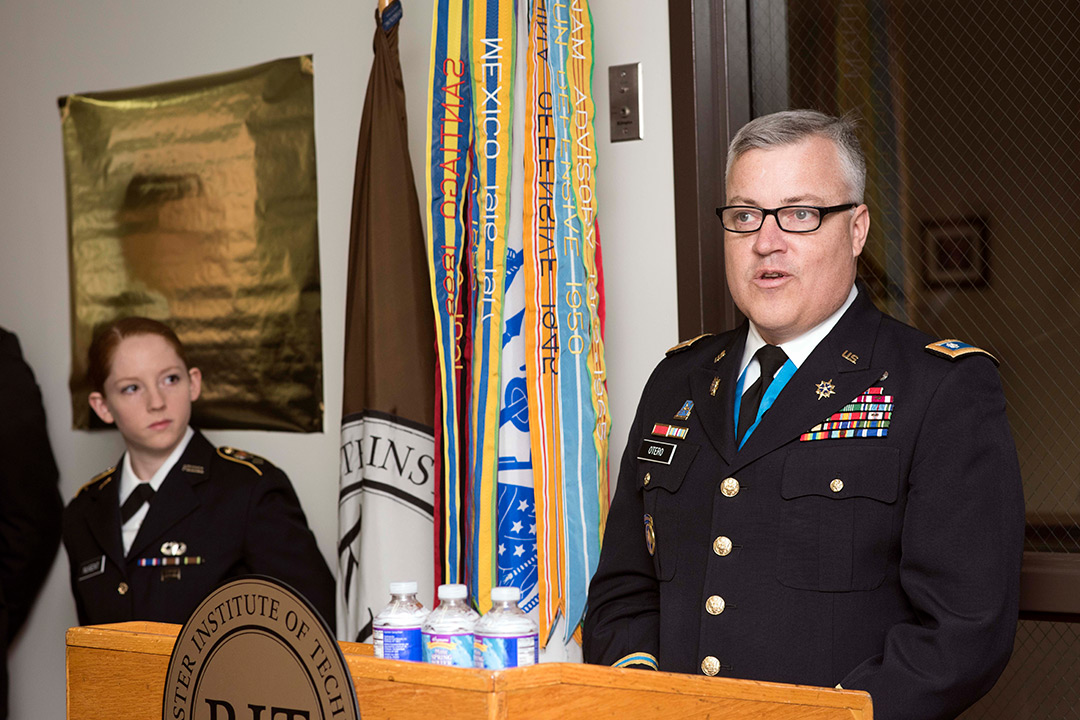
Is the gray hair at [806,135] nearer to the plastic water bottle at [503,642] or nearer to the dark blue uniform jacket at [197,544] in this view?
the plastic water bottle at [503,642]

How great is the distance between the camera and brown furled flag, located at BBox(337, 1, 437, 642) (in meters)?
2.27

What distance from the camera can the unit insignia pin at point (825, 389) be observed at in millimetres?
1563

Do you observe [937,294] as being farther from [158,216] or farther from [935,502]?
[158,216]

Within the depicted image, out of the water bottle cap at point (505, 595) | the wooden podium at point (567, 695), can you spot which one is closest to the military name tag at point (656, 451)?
the water bottle cap at point (505, 595)

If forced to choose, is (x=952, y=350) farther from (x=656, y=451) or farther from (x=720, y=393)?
(x=656, y=451)

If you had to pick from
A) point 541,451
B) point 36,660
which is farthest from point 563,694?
point 36,660

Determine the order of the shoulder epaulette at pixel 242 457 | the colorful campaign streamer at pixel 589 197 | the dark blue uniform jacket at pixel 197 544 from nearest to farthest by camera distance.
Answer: the colorful campaign streamer at pixel 589 197
the dark blue uniform jacket at pixel 197 544
the shoulder epaulette at pixel 242 457

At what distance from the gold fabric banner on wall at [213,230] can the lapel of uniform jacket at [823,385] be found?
4.70 feet

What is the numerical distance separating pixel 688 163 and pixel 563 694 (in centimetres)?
150

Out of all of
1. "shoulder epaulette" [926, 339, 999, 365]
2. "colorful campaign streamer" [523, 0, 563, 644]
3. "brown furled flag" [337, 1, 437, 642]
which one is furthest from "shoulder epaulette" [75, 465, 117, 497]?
"shoulder epaulette" [926, 339, 999, 365]

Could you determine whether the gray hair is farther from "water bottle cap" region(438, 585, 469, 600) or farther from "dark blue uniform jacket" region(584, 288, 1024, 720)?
"water bottle cap" region(438, 585, 469, 600)

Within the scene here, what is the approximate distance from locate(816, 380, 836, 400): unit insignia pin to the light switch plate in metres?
0.89

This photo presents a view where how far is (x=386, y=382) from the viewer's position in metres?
2.29

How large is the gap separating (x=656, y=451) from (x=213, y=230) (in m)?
1.58
